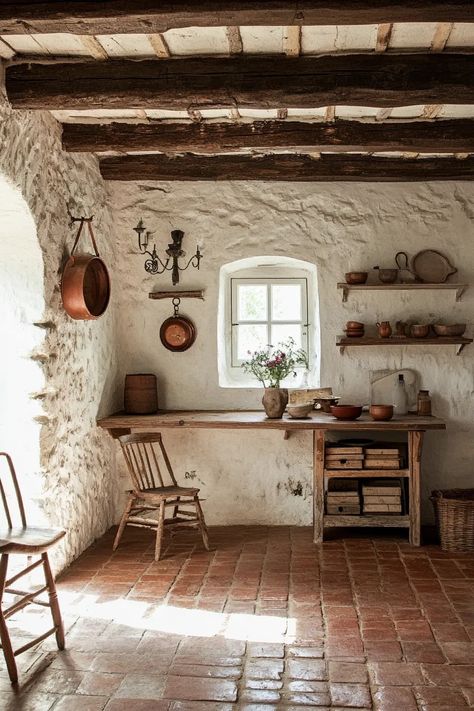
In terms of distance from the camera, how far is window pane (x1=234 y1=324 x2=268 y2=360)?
637 centimetres

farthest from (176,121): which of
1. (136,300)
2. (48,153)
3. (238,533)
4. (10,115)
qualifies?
(238,533)

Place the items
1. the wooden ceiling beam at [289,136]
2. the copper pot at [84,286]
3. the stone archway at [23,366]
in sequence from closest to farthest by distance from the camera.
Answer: the stone archway at [23,366], the copper pot at [84,286], the wooden ceiling beam at [289,136]

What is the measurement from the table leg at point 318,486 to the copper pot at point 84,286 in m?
1.81

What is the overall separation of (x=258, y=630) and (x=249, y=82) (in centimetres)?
279

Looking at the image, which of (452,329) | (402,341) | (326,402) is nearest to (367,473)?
(326,402)

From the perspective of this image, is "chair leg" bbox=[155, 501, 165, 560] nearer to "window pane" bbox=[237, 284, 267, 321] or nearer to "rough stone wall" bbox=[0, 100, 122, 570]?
"rough stone wall" bbox=[0, 100, 122, 570]

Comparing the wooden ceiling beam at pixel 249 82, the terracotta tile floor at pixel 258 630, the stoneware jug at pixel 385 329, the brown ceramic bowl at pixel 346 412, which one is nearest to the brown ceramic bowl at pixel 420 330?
the stoneware jug at pixel 385 329

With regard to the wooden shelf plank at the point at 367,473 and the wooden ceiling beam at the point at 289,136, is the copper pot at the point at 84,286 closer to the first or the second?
the wooden ceiling beam at the point at 289,136

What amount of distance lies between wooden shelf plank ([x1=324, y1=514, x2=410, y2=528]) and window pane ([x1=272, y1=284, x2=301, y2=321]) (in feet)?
5.61

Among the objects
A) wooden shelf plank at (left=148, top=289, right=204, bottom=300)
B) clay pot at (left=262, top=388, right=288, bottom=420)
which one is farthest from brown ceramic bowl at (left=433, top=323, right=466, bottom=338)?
wooden shelf plank at (left=148, top=289, right=204, bottom=300)

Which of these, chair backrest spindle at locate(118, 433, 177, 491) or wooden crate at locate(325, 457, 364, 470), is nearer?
chair backrest spindle at locate(118, 433, 177, 491)

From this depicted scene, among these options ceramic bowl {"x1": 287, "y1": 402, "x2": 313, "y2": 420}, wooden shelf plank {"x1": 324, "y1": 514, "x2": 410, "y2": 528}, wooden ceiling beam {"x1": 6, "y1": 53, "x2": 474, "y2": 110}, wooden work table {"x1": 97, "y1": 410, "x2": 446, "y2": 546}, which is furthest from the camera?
ceramic bowl {"x1": 287, "y1": 402, "x2": 313, "y2": 420}

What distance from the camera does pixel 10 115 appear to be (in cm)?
408

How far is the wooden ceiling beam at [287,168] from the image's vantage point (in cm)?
580
